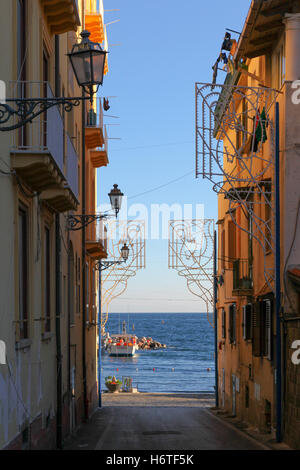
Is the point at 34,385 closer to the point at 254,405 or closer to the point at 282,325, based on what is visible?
the point at 282,325

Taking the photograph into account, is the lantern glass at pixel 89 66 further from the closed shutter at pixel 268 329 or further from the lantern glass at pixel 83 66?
the closed shutter at pixel 268 329

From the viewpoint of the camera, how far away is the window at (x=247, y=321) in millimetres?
23025

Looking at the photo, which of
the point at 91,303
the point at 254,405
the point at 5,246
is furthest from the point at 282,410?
the point at 91,303

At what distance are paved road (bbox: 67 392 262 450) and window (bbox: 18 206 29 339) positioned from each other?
5555 mm

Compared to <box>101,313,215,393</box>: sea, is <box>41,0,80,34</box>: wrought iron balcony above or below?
above

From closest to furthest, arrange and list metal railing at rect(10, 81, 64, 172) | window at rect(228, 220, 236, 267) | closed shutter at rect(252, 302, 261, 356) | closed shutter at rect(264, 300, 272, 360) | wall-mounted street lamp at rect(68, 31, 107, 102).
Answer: wall-mounted street lamp at rect(68, 31, 107, 102) < metal railing at rect(10, 81, 64, 172) < closed shutter at rect(264, 300, 272, 360) < closed shutter at rect(252, 302, 261, 356) < window at rect(228, 220, 236, 267)

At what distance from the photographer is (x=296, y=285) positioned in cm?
1753

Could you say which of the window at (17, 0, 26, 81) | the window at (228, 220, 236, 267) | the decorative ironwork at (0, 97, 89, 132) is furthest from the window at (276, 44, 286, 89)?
the decorative ironwork at (0, 97, 89, 132)

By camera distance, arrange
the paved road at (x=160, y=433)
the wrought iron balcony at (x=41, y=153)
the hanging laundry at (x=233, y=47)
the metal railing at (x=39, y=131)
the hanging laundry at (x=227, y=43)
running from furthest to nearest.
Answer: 1. the hanging laundry at (x=233, y=47)
2. the hanging laundry at (x=227, y=43)
3. the paved road at (x=160, y=433)
4. the metal railing at (x=39, y=131)
5. the wrought iron balcony at (x=41, y=153)

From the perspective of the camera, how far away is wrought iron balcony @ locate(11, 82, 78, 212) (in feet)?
37.1

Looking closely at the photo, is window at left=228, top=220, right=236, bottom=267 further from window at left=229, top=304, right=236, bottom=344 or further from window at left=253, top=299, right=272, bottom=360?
window at left=253, top=299, right=272, bottom=360

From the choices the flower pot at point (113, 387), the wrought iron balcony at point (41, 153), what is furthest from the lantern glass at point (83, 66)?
the flower pot at point (113, 387)

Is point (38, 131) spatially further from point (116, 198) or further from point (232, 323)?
point (232, 323)

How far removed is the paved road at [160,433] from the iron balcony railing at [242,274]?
4224 mm
